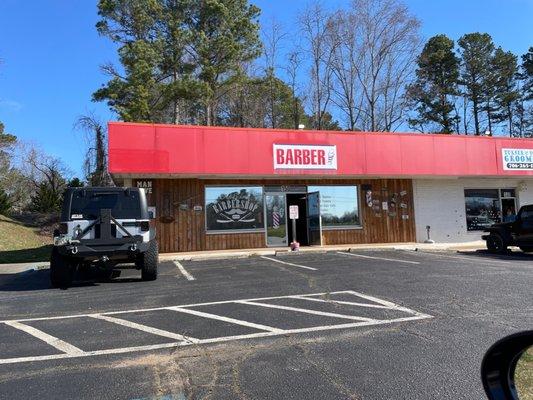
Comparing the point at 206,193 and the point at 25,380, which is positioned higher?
the point at 206,193

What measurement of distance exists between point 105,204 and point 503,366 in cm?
1068

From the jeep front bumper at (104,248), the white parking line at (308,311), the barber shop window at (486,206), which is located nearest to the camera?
the white parking line at (308,311)

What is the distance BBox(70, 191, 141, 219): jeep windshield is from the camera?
37.8 ft

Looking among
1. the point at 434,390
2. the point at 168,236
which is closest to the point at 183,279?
the point at 168,236

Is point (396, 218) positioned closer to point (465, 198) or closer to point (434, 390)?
point (465, 198)

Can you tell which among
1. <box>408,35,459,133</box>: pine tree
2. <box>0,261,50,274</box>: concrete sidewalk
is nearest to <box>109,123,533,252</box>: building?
<box>0,261,50,274</box>: concrete sidewalk

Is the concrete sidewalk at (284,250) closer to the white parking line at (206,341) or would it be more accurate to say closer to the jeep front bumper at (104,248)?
the jeep front bumper at (104,248)

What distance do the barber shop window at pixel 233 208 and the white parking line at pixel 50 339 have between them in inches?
459

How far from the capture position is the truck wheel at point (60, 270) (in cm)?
1122

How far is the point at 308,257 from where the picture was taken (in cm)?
1627

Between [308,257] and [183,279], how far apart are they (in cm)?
560

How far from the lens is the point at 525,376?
304 cm

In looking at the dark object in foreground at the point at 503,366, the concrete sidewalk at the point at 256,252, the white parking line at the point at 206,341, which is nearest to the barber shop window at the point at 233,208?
the concrete sidewalk at the point at 256,252

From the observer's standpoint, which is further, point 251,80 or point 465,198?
point 251,80
